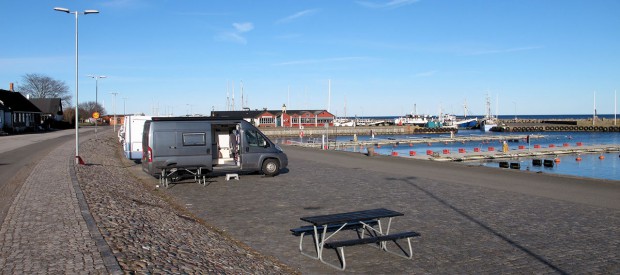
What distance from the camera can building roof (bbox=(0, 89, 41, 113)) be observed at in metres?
66.5

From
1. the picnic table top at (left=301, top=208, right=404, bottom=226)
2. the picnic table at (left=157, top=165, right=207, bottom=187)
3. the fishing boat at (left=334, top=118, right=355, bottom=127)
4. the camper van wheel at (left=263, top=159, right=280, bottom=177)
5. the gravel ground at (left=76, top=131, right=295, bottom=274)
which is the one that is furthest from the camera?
the fishing boat at (left=334, top=118, right=355, bottom=127)

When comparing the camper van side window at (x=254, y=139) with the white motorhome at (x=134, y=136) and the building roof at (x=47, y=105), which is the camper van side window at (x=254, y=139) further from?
the building roof at (x=47, y=105)

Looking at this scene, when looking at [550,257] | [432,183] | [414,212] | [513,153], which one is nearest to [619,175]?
[513,153]

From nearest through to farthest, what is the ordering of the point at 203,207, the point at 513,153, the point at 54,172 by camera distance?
Answer: 1. the point at 203,207
2. the point at 54,172
3. the point at 513,153

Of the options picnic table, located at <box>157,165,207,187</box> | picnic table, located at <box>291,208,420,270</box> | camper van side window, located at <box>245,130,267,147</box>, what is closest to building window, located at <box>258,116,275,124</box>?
camper van side window, located at <box>245,130,267,147</box>

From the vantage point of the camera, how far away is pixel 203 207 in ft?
44.7

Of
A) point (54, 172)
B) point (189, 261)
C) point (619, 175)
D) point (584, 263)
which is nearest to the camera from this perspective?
point (189, 261)

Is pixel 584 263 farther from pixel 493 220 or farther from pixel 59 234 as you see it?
pixel 59 234

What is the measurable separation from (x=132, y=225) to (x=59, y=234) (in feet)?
4.34

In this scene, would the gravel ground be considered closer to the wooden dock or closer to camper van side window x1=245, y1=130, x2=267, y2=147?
camper van side window x1=245, y1=130, x2=267, y2=147

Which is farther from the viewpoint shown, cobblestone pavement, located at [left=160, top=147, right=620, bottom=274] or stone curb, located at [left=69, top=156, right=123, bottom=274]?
cobblestone pavement, located at [left=160, top=147, right=620, bottom=274]

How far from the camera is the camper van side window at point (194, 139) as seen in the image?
18281 mm

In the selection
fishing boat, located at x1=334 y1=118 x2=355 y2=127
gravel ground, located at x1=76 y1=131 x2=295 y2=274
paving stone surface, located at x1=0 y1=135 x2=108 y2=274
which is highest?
fishing boat, located at x1=334 y1=118 x2=355 y2=127

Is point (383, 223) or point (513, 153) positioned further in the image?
point (513, 153)
